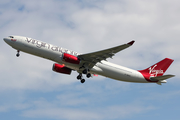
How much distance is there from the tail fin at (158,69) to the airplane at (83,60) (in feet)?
1.96

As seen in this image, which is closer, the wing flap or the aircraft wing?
the wing flap

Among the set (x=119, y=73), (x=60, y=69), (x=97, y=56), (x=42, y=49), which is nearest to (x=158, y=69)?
(x=119, y=73)

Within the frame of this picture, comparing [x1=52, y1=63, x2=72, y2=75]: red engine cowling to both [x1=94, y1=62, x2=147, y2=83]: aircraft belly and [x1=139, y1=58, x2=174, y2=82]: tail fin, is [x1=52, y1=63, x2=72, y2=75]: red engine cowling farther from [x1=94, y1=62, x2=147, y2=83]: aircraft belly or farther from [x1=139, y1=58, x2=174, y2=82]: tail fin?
[x1=139, y1=58, x2=174, y2=82]: tail fin

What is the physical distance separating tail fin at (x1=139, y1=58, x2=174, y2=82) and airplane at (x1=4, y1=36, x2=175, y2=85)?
597 millimetres

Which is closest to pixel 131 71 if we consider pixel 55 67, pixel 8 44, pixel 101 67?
pixel 101 67

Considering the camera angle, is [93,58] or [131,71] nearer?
[93,58]

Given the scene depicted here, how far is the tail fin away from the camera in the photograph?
4762 cm

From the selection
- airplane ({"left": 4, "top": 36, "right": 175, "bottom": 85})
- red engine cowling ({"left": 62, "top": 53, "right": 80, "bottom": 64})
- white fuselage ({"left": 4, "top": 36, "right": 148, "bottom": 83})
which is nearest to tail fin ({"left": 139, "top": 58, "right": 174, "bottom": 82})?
airplane ({"left": 4, "top": 36, "right": 175, "bottom": 85})

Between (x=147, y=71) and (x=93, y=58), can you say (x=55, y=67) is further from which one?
(x=147, y=71)

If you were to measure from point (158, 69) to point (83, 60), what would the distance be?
16.0 m

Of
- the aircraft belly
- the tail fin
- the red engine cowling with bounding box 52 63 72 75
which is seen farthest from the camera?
the tail fin

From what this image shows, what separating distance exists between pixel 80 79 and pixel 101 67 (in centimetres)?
527

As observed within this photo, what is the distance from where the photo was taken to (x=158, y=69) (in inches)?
1938

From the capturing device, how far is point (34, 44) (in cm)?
3972
